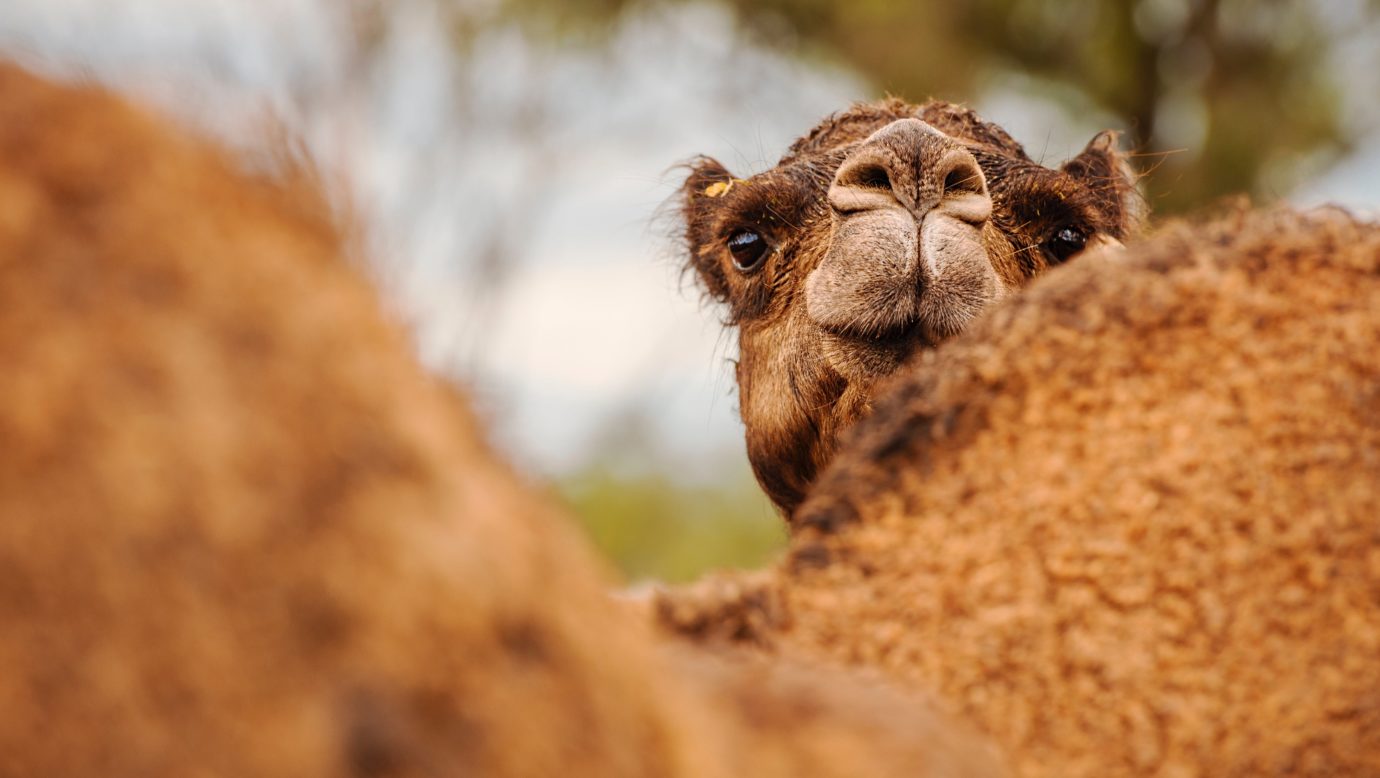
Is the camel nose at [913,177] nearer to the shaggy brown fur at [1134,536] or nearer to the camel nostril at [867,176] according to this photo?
the camel nostril at [867,176]

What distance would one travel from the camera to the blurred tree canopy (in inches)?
699

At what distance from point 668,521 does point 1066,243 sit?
21.7 meters

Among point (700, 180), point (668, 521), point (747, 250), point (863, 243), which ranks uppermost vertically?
point (668, 521)

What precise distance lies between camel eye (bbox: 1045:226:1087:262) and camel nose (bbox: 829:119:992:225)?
1.98 feet

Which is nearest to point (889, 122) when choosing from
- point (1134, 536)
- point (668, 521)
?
point (1134, 536)

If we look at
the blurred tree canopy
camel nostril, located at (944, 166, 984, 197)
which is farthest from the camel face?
the blurred tree canopy

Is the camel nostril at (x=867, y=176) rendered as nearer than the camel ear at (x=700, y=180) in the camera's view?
Yes

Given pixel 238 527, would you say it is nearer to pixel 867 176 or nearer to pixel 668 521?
pixel 867 176

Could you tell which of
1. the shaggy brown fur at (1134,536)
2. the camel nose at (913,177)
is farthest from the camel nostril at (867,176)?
the shaggy brown fur at (1134,536)

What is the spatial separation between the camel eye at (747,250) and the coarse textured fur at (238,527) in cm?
355

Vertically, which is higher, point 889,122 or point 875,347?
point 889,122

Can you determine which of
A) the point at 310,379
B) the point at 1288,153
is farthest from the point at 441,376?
the point at 1288,153

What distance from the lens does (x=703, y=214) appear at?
18.1 feet

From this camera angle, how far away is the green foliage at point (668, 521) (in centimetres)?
2466
